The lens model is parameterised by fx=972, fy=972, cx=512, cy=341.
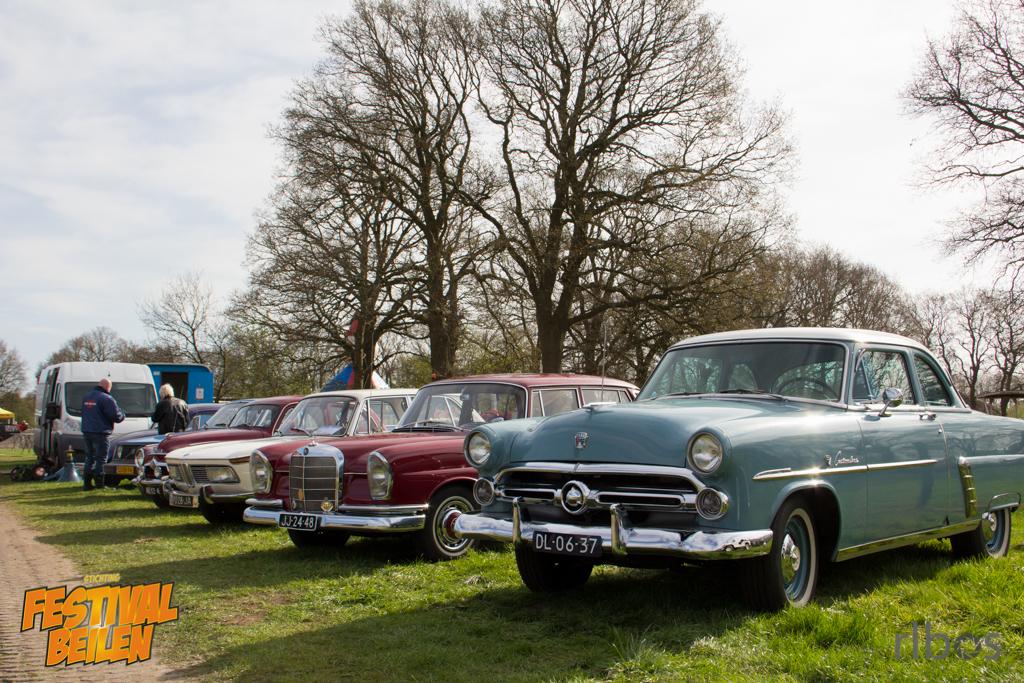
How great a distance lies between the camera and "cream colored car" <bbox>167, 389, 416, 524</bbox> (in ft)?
36.6

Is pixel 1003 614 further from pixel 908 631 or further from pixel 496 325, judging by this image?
pixel 496 325

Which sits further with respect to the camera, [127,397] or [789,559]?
[127,397]

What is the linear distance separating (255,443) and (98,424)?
7.13 metres

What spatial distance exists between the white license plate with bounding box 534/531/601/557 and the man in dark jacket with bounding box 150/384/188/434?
43.9 ft

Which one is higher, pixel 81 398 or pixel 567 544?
pixel 81 398

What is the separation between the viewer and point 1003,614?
580cm

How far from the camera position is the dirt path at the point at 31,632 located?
511 centimetres

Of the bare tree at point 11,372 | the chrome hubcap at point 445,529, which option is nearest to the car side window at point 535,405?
the chrome hubcap at point 445,529

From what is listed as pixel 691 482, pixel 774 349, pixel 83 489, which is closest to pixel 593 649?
pixel 691 482

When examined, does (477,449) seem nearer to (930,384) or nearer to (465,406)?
(465,406)

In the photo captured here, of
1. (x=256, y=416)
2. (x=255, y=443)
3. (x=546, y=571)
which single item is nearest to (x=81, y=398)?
(x=256, y=416)

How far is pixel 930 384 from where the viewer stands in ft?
25.1

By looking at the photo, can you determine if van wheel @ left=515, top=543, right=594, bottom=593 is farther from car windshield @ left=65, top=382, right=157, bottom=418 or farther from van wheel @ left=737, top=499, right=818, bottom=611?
car windshield @ left=65, top=382, right=157, bottom=418

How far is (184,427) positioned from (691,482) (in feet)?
46.3
